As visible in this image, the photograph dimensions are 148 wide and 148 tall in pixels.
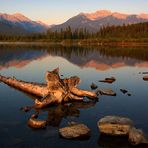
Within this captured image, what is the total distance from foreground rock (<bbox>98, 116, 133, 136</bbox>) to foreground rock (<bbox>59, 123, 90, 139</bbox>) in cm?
105

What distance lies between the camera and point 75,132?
19.0 metres

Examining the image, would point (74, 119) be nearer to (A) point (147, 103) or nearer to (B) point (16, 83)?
(A) point (147, 103)

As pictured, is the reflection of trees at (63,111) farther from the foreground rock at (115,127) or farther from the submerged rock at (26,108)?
the foreground rock at (115,127)

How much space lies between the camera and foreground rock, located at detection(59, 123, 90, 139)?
18844mm

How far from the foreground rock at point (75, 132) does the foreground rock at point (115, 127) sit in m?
1.05

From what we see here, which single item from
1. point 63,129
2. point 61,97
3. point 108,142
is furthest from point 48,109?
point 108,142

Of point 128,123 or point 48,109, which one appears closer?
point 128,123

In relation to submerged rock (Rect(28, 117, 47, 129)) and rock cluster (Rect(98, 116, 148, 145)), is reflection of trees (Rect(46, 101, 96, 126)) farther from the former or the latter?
rock cluster (Rect(98, 116, 148, 145))

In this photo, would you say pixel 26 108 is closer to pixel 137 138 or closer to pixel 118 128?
pixel 118 128

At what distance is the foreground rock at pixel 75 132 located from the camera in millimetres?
18844

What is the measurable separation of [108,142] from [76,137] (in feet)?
6.70

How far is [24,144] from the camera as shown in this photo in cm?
Answer: 1783

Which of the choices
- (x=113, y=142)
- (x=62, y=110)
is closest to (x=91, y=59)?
(x=62, y=110)

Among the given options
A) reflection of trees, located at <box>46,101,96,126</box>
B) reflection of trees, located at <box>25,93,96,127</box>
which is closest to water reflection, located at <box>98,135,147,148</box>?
reflection of trees, located at <box>25,93,96,127</box>
